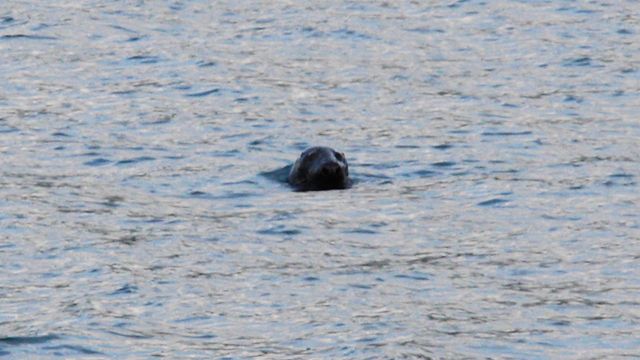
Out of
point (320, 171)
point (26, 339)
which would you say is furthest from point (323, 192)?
point (26, 339)

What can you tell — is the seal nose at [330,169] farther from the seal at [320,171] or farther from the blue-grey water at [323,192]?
the blue-grey water at [323,192]

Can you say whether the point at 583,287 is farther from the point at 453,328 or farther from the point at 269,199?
the point at 269,199

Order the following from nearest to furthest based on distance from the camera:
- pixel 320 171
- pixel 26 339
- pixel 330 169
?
pixel 26 339 < pixel 320 171 < pixel 330 169

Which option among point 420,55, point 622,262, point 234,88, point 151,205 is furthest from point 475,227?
point 420,55

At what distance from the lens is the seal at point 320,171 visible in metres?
21.0

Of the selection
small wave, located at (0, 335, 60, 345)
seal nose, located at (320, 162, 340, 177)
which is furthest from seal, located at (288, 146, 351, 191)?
small wave, located at (0, 335, 60, 345)

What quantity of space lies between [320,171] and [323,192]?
229 millimetres

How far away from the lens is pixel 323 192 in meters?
21.0

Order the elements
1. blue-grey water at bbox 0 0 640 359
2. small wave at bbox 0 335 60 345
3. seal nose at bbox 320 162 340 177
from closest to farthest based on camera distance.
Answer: small wave at bbox 0 335 60 345 → blue-grey water at bbox 0 0 640 359 → seal nose at bbox 320 162 340 177

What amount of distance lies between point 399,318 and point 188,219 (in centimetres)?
415

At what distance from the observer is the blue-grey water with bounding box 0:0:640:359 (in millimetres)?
15688

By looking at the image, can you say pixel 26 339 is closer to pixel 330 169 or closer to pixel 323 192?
pixel 323 192

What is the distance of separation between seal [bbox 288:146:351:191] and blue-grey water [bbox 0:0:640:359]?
25 centimetres

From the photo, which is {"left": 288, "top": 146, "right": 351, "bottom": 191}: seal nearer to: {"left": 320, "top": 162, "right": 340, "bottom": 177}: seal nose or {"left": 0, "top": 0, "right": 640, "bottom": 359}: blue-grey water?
{"left": 320, "top": 162, "right": 340, "bottom": 177}: seal nose
